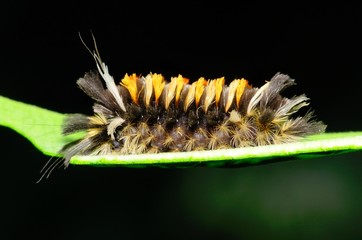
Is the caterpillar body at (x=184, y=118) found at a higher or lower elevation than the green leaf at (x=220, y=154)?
higher

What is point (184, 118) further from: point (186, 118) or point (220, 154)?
point (220, 154)

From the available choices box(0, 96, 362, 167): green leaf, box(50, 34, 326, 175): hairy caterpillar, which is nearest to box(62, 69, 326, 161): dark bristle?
box(50, 34, 326, 175): hairy caterpillar

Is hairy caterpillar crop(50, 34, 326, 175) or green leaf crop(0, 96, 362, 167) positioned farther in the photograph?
hairy caterpillar crop(50, 34, 326, 175)

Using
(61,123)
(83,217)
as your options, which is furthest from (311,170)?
(61,123)

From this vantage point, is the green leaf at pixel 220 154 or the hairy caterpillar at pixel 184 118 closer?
the green leaf at pixel 220 154

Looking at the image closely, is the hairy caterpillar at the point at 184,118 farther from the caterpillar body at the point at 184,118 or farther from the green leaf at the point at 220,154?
the green leaf at the point at 220,154

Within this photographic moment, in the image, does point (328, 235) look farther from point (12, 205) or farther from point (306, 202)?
point (12, 205)

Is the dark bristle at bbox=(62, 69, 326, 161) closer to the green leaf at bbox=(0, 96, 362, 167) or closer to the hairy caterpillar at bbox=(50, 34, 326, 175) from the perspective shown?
the hairy caterpillar at bbox=(50, 34, 326, 175)

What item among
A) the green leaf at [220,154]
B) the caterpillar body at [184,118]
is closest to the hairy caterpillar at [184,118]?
the caterpillar body at [184,118]

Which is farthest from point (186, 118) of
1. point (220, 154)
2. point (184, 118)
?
point (220, 154)
